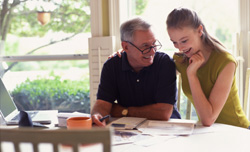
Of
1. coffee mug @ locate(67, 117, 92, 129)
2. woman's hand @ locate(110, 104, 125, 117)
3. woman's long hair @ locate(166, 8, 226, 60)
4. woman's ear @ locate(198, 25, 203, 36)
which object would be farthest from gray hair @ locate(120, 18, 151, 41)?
coffee mug @ locate(67, 117, 92, 129)

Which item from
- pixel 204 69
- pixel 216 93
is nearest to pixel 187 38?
pixel 204 69

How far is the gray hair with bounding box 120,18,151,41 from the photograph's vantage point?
2.05 meters

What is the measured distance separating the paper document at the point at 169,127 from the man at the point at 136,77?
0.22m

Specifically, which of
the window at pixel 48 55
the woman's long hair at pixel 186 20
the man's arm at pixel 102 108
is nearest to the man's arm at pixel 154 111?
the man's arm at pixel 102 108

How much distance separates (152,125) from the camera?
168cm

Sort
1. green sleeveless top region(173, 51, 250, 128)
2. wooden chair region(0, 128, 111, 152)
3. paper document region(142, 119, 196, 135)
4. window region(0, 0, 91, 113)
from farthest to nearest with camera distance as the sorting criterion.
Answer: window region(0, 0, 91, 113) → green sleeveless top region(173, 51, 250, 128) → paper document region(142, 119, 196, 135) → wooden chair region(0, 128, 111, 152)

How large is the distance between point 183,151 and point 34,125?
71 centimetres

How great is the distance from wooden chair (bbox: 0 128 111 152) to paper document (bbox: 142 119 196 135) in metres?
0.78

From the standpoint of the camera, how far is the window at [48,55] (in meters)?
3.35

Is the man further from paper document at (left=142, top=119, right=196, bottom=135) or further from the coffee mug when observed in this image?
the coffee mug

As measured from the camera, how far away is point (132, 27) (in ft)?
6.81

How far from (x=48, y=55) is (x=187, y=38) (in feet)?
6.31

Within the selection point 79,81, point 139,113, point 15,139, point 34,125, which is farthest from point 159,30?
point 15,139

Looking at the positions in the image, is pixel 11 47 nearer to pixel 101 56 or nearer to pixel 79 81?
pixel 79 81
